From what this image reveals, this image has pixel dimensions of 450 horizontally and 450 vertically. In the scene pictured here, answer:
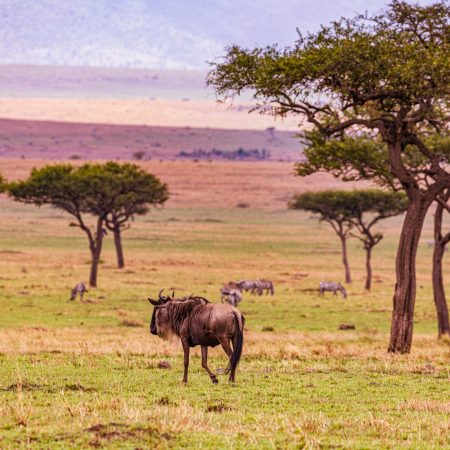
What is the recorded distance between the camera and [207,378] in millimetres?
19016

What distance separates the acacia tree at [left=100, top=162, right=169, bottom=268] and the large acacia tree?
40.6 m

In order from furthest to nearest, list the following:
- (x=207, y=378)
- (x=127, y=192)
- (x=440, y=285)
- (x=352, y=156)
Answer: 1. (x=127, y=192)
2. (x=440, y=285)
3. (x=352, y=156)
4. (x=207, y=378)

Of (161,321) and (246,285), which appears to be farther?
(246,285)

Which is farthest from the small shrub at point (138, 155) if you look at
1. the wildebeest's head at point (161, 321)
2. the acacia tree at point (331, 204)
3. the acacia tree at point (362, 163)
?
the wildebeest's head at point (161, 321)

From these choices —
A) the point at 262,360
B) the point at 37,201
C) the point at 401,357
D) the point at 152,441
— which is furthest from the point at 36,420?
the point at 37,201

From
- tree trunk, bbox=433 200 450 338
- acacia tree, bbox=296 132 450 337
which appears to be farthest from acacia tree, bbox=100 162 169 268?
tree trunk, bbox=433 200 450 338

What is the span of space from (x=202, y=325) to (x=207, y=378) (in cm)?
153

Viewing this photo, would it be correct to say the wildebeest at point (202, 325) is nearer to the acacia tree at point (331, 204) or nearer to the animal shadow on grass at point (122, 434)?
the animal shadow on grass at point (122, 434)

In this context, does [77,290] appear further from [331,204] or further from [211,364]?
[211,364]

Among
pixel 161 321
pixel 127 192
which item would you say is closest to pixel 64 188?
pixel 127 192

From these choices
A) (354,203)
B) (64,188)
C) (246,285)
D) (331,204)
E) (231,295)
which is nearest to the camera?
(231,295)

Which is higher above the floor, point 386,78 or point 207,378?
point 386,78

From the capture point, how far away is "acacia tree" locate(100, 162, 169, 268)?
68.3 meters

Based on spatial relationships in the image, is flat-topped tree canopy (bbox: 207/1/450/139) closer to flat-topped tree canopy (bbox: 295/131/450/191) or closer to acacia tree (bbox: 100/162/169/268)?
flat-topped tree canopy (bbox: 295/131/450/191)
